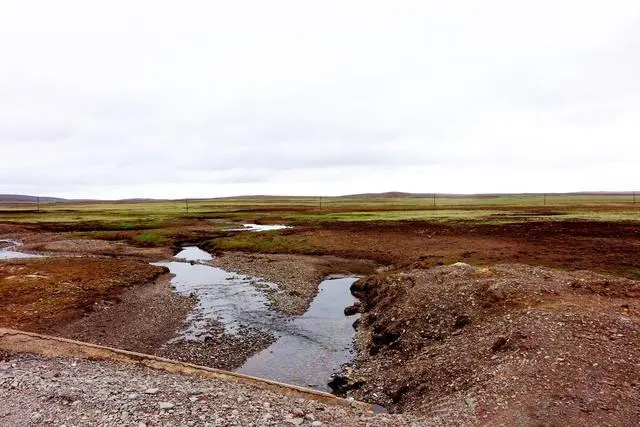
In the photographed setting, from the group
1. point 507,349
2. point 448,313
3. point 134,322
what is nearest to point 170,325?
point 134,322

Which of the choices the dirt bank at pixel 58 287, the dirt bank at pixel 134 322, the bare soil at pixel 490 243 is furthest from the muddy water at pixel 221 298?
the bare soil at pixel 490 243

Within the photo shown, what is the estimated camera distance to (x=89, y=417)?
12500mm

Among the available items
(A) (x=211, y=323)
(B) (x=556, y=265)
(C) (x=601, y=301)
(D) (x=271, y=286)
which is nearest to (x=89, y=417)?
(A) (x=211, y=323)

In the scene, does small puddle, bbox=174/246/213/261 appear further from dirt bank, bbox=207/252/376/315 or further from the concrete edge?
the concrete edge

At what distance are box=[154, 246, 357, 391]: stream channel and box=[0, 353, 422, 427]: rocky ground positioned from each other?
578 cm

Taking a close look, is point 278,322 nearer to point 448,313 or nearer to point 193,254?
point 448,313

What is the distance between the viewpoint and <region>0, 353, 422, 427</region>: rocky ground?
12539mm

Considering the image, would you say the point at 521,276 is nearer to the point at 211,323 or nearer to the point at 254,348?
the point at 254,348

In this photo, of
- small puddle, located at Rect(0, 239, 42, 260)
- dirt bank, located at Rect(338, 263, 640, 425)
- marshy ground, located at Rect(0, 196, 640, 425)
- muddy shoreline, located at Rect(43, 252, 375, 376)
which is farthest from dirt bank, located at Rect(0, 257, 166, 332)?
dirt bank, located at Rect(338, 263, 640, 425)

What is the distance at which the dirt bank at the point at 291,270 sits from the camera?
115 feet

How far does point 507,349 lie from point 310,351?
11019 millimetres

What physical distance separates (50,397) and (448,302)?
19.7 m

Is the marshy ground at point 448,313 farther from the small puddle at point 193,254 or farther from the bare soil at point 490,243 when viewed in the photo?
the small puddle at point 193,254

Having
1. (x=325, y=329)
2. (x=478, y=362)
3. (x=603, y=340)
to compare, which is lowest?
(x=325, y=329)
